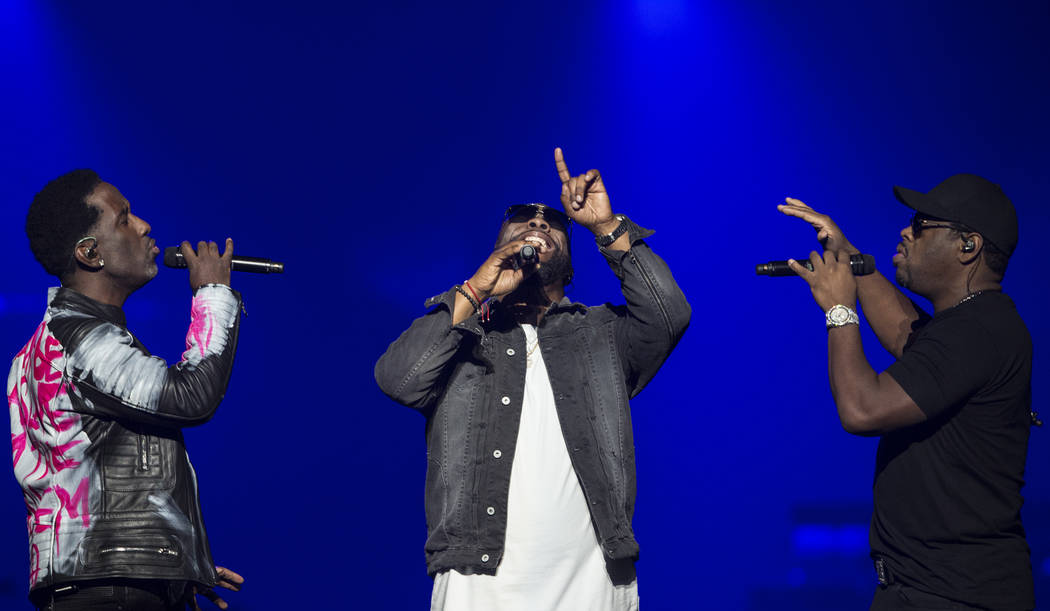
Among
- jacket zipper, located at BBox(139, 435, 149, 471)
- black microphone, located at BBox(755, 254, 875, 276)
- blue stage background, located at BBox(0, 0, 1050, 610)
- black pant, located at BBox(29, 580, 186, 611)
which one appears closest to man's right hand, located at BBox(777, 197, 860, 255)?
black microphone, located at BBox(755, 254, 875, 276)

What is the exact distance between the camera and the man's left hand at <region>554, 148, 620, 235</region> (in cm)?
219

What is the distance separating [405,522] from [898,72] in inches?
94.2

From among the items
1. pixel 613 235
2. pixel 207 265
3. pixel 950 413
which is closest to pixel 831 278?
pixel 950 413

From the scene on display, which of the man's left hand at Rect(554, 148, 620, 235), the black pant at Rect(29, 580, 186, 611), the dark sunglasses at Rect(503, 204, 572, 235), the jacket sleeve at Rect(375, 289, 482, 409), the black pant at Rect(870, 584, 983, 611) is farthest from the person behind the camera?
the dark sunglasses at Rect(503, 204, 572, 235)

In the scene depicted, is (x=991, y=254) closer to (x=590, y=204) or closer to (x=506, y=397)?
(x=590, y=204)

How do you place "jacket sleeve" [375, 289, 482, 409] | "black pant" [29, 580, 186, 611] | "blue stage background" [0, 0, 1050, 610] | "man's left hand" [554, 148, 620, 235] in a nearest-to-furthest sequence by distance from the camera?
"black pant" [29, 580, 186, 611] < "jacket sleeve" [375, 289, 482, 409] < "man's left hand" [554, 148, 620, 235] < "blue stage background" [0, 0, 1050, 610]

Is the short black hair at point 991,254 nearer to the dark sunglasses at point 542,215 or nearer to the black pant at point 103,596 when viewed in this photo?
the dark sunglasses at point 542,215

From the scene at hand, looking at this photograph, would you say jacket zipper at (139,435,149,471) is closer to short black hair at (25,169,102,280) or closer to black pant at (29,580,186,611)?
black pant at (29,580,186,611)

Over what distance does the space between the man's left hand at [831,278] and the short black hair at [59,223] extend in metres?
1.48

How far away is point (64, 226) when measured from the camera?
6.14 ft

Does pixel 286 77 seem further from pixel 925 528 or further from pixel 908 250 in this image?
pixel 925 528

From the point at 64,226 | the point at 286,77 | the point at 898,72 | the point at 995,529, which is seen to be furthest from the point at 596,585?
the point at 898,72

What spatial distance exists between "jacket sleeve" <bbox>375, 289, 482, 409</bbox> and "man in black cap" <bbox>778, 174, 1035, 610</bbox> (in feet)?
2.60

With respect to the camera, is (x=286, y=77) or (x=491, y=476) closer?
(x=491, y=476)
